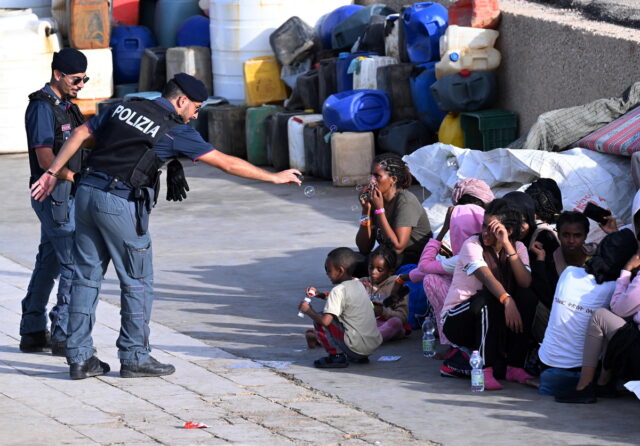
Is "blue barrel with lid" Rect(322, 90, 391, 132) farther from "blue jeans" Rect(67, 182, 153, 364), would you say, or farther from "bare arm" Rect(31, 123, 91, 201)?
"blue jeans" Rect(67, 182, 153, 364)

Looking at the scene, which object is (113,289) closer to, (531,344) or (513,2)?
(531,344)

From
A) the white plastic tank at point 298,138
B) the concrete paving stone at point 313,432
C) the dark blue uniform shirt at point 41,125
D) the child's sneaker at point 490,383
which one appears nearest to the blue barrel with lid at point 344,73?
the white plastic tank at point 298,138

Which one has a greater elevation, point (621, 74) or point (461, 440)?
point (621, 74)

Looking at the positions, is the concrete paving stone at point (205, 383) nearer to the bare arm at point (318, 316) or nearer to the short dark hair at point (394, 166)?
the bare arm at point (318, 316)

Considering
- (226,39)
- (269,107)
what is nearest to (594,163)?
(269,107)

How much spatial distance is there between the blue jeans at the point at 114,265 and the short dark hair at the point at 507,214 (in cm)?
177

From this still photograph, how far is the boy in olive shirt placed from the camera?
275 inches

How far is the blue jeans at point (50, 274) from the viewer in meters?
7.20

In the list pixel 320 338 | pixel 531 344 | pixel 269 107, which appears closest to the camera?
pixel 531 344

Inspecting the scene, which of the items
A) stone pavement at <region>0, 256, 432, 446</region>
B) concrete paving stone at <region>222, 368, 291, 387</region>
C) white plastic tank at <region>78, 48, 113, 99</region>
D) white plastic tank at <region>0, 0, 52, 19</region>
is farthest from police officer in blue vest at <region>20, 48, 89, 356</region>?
white plastic tank at <region>0, 0, 52, 19</region>

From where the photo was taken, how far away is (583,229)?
671cm

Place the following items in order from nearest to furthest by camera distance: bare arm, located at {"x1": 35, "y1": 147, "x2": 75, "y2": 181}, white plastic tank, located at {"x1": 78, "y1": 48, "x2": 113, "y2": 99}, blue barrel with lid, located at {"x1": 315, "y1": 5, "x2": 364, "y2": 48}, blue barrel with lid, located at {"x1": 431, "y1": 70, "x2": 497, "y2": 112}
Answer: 1. bare arm, located at {"x1": 35, "y1": 147, "x2": 75, "y2": 181}
2. blue barrel with lid, located at {"x1": 431, "y1": 70, "x2": 497, "y2": 112}
3. blue barrel with lid, located at {"x1": 315, "y1": 5, "x2": 364, "y2": 48}
4. white plastic tank, located at {"x1": 78, "y1": 48, "x2": 113, "y2": 99}

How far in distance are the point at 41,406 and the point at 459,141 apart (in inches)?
285

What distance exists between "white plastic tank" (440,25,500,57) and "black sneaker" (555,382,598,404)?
→ 274 inches
